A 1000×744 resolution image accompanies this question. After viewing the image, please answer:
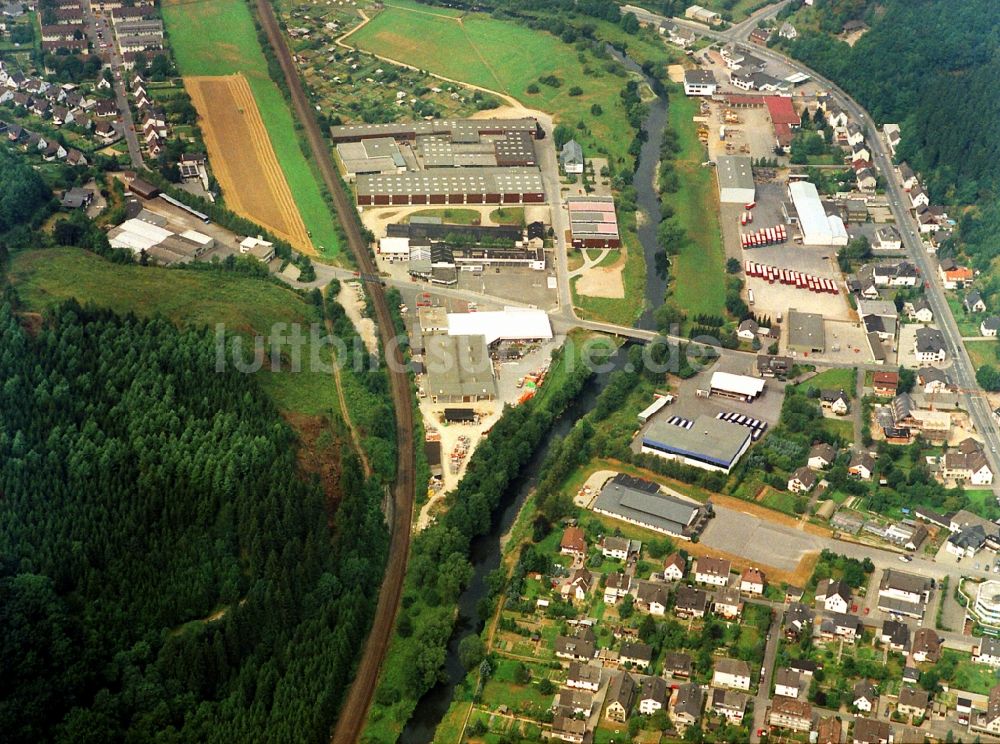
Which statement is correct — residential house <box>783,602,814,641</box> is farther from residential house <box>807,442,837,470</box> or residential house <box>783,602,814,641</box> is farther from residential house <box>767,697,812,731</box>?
residential house <box>807,442,837,470</box>

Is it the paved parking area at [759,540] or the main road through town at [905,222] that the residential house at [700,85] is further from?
the paved parking area at [759,540]

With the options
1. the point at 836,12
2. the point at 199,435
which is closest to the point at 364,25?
the point at 836,12

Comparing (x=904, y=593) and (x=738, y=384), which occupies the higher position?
(x=904, y=593)

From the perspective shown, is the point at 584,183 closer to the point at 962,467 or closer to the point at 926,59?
the point at 926,59

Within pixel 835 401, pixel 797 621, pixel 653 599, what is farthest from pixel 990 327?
pixel 653 599

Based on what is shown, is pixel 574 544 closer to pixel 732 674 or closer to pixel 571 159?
pixel 732 674

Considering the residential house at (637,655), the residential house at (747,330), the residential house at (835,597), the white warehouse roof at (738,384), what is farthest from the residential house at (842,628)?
the residential house at (747,330)

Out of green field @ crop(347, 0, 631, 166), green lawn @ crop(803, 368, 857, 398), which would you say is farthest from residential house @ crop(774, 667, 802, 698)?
green field @ crop(347, 0, 631, 166)
